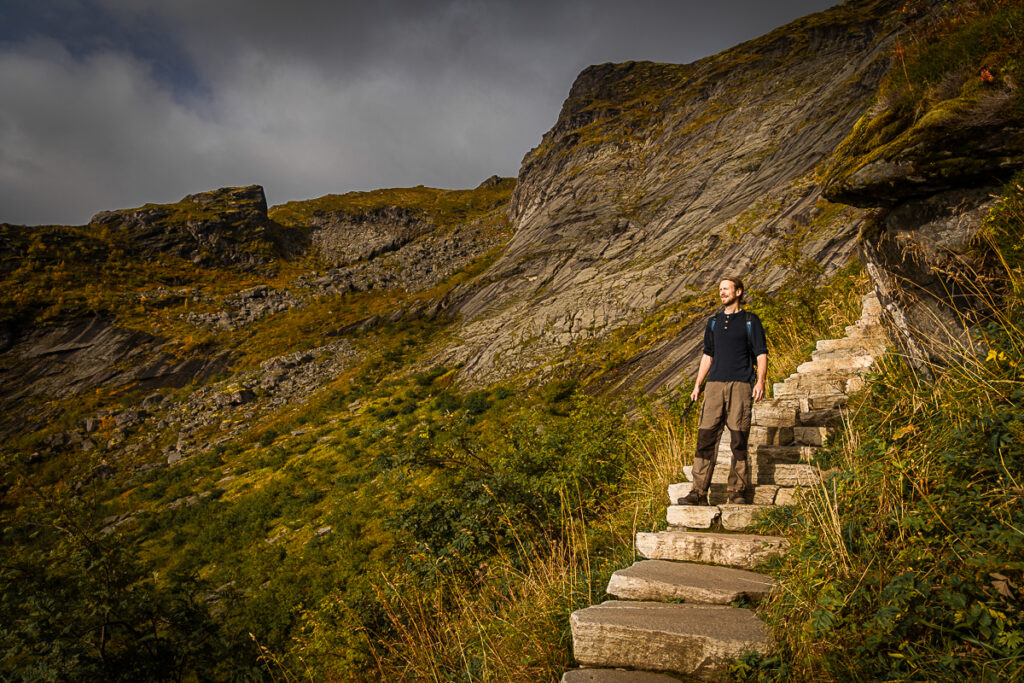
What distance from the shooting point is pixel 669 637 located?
2312 millimetres

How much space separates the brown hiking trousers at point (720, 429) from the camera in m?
3.96

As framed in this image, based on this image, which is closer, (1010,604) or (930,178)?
(1010,604)

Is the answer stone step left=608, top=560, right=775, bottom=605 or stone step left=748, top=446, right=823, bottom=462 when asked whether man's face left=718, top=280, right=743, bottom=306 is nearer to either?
stone step left=748, top=446, right=823, bottom=462

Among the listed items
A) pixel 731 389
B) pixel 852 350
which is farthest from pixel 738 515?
pixel 852 350

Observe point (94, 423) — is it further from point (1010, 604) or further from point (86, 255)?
point (1010, 604)

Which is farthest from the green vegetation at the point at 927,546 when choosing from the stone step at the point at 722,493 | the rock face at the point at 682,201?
the rock face at the point at 682,201

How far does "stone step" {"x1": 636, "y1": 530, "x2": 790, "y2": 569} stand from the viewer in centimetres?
299

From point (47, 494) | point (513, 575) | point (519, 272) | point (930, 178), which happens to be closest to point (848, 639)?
point (513, 575)

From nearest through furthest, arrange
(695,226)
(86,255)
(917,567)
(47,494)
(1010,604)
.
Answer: (1010,604) < (917,567) < (47,494) < (695,226) < (86,255)

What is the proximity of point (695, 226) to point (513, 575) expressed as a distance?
2016 cm

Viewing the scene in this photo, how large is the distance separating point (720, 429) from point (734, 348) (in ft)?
2.71

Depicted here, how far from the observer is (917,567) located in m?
2.10

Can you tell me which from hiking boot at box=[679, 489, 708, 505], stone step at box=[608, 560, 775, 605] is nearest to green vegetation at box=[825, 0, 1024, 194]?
hiking boot at box=[679, 489, 708, 505]

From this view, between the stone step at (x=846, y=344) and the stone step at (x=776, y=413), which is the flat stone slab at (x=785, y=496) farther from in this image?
the stone step at (x=846, y=344)
